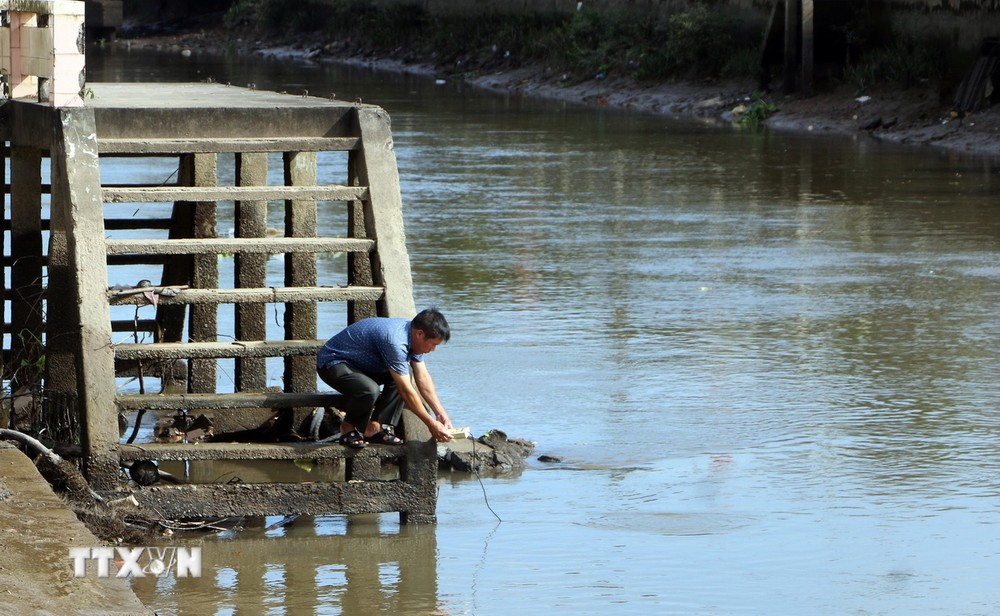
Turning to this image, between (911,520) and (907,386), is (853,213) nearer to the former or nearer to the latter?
(907,386)

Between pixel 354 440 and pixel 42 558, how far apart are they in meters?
1.86

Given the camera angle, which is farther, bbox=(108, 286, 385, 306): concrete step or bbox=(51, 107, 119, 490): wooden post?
bbox=(108, 286, 385, 306): concrete step

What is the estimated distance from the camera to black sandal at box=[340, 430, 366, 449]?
7812 mm

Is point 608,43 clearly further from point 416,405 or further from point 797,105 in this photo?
point 416,405

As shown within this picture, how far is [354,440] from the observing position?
309 inches

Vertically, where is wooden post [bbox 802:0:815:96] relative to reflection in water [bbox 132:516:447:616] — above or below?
above

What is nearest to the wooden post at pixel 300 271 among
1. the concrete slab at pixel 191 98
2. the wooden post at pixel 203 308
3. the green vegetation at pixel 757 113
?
the concrete slab at pixel 191 98

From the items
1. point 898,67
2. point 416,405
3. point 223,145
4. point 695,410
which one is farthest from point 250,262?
point 898,67

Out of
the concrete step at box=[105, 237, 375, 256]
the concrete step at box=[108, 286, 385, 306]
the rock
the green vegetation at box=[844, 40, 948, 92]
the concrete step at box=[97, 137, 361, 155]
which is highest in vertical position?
the green vegetation at box=[844, 40, 948, 92]

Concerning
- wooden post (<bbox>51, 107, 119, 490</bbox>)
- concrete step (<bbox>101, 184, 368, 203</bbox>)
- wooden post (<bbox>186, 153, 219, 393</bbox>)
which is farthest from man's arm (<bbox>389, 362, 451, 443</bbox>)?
wooden post (<bbox>186, 153, 219, 393</bbox>)

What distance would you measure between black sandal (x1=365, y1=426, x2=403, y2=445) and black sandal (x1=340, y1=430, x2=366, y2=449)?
0.04m

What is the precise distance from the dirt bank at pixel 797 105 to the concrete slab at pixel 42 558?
18.5 meters

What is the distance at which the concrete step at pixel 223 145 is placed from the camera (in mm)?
8359

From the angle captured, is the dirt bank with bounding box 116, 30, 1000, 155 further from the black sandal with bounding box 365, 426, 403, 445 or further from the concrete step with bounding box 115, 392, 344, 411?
the concrete step with bounding box 115, 392, 344, 411
